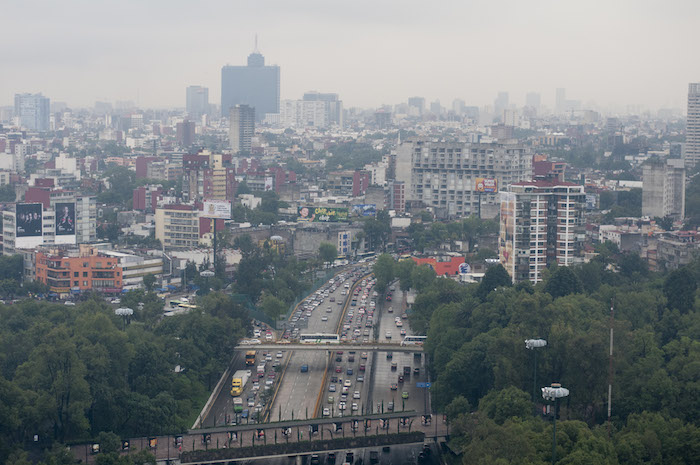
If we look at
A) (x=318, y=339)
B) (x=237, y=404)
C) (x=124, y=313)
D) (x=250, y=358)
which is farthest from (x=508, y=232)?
(x=237, y=404)

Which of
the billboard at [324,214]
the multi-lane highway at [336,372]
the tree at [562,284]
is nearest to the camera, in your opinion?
the multi-lane highway at [336,372]

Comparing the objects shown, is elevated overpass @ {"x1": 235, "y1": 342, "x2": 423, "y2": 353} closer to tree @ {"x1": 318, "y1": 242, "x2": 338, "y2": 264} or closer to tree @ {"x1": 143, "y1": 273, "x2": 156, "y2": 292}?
tree @ {"x1": 143, "y1": 273, "x2": 156, "y2": 292}

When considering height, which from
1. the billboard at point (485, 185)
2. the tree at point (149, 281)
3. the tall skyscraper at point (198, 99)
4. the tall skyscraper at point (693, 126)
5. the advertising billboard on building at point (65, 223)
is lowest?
the tree at point (149, 281)

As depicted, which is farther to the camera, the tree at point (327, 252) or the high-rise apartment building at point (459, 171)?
the high-rise apartment building at point (459, 171)

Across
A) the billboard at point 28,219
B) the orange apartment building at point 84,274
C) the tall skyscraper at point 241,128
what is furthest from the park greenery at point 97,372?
the tall skyscraper at point 241,128

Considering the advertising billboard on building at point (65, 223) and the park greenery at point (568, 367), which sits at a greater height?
the advertising billboard on building at point (65, 223)

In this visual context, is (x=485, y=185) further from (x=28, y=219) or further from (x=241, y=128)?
(x=241, y=128)

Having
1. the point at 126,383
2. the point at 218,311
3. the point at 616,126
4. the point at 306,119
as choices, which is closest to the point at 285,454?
the point at 126,383

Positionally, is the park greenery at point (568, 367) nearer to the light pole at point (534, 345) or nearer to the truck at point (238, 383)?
the light pole at point (534, 345)

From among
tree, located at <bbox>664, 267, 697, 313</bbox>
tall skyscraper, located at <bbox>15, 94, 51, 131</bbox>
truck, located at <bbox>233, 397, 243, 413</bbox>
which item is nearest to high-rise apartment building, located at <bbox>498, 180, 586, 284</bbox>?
tree, located at <bbox>664, 267, 697, 313</bbox>
